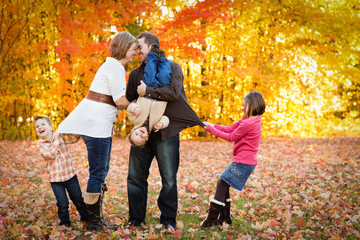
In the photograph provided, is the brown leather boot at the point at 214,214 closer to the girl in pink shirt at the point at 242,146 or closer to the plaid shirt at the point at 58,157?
the girl in pink shirt at the point at 242,146

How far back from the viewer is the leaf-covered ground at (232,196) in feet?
11.2

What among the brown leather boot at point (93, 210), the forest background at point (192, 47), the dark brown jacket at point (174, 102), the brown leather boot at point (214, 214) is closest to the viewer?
the dark brown jacket at point (174, 102)

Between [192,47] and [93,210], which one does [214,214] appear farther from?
[192,47]

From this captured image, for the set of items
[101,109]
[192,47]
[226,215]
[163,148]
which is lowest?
[226,215]

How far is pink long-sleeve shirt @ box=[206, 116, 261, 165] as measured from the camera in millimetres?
3482

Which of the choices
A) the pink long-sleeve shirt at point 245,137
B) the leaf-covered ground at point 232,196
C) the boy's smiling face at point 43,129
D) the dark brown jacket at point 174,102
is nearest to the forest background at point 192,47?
the leaf-covered ground at point 232,196

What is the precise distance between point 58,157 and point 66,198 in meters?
0.48

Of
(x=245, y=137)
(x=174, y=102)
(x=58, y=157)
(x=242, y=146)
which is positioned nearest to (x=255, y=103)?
(x=245, y=137)

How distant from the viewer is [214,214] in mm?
3643

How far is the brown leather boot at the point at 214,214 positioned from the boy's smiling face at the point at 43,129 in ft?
6.78

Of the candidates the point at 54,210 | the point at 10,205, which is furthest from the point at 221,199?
the point at 10,205

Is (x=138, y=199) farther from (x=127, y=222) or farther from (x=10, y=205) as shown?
(x=10, y=205)

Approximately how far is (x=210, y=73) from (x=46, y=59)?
23.3ft

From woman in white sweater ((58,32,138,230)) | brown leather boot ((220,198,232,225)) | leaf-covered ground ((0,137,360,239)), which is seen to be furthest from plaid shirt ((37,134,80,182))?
brown leather boot ((220,198,232,225))
